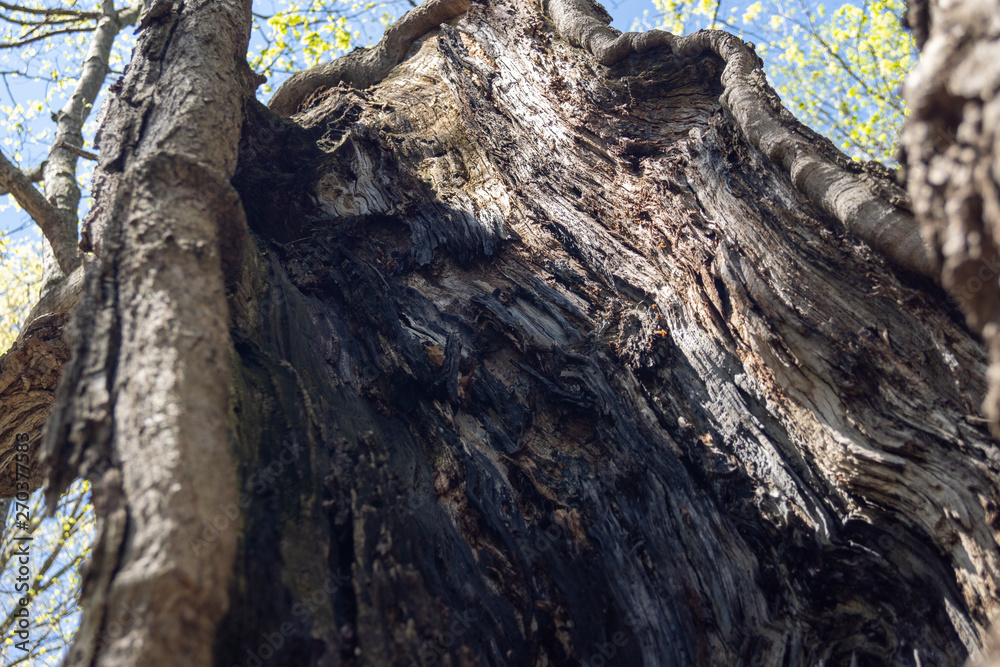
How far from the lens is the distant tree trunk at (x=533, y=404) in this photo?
2104 mm

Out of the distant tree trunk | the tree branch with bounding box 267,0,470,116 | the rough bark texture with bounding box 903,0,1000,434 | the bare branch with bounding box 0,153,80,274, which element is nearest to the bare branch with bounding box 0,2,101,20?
the bare branch with bounding box 0,153,80,274

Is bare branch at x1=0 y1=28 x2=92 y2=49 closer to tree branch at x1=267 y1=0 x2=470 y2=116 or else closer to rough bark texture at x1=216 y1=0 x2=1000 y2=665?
tree branch at x1=267 y1=0 x2=470 y2=116

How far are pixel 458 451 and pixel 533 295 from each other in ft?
3.59

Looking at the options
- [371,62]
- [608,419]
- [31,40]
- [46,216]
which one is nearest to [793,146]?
[608,419]

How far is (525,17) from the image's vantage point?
572 cm

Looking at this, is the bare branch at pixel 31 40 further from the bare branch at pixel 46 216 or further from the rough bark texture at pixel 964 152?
the rough bark texture at pixel 964 152

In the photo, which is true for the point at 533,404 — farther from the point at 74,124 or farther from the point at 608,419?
the point at 74,124

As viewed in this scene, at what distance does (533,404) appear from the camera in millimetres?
3320

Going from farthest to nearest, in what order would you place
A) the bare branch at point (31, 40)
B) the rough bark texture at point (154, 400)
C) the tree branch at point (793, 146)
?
the bare branch at point (31, 40) < the tree branch at point (793, 146) < the rough bark texture at point (154, 400)

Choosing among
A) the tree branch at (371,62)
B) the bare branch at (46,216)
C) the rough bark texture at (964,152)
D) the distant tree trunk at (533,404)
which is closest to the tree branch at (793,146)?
the distant tree trunk at (533,404)

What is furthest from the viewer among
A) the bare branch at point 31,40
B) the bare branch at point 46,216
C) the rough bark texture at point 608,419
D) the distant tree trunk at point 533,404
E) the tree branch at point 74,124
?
the bare branch at point 31,40

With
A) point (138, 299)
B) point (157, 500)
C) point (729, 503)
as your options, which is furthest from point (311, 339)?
point (729, 503)

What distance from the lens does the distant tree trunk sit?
2104mm

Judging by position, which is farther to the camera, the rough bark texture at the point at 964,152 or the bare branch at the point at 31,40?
the bare branch at the point at 31,40
